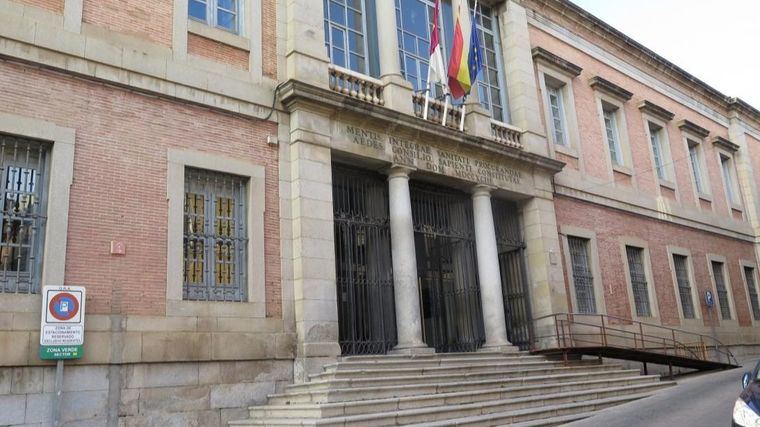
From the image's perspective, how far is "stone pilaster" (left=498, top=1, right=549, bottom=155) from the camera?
52.4ft

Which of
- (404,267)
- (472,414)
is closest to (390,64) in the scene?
(404,267)

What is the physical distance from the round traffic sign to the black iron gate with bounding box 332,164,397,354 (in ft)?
15.8

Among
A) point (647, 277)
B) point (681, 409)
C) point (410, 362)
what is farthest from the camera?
point (647, 277)

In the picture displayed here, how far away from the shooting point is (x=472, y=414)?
30.9 ft

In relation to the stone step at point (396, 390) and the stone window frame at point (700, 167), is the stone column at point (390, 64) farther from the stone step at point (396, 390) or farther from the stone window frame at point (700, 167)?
the stone window frame at point (700, 167)

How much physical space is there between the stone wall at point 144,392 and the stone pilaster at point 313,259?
0.50m

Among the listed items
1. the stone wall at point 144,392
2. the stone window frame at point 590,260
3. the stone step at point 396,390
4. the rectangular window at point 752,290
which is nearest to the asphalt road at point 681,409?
the stone step at point 396,390

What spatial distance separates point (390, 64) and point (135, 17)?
4871 mm

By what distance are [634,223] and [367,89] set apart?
1012 centimetres

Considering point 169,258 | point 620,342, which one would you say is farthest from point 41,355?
point 620,342

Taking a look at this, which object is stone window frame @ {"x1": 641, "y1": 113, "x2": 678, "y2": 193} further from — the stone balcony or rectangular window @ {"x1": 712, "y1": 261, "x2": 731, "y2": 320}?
the stone balcony

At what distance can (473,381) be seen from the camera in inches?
413

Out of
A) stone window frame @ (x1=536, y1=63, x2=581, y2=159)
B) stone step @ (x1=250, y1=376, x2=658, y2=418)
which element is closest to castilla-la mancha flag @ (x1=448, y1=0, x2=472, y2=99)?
stone window frame @ (x1=536, y1=63, x2=581, y2=159)

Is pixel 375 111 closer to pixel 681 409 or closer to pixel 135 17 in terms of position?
pixel 135 17
